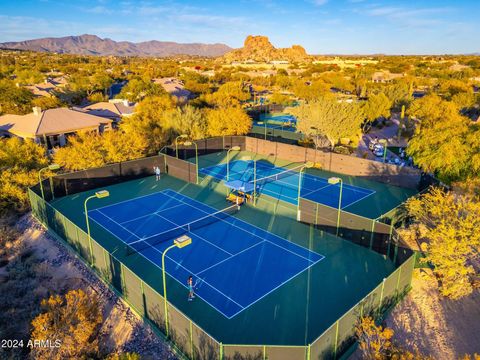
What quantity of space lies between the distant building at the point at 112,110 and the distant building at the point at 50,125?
3.13m

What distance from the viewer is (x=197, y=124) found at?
38375mm

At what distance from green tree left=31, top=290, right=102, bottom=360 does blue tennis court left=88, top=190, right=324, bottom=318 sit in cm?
406

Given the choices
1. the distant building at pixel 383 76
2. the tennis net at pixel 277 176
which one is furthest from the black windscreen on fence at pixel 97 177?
the distant building at pixel 383 76

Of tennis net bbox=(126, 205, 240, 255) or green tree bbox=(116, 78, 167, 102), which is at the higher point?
green tree bbox=(116, 78, 167, 102)

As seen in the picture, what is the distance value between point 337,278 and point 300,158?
20.2 m

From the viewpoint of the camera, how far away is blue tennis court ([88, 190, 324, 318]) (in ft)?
48.2

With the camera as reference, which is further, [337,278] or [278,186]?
[278,186]

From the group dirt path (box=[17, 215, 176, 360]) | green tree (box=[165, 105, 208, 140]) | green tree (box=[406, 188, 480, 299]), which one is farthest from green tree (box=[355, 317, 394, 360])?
green tree (box=[165, 105, 208, 140])

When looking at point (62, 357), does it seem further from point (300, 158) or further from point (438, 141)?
point (300, 158)

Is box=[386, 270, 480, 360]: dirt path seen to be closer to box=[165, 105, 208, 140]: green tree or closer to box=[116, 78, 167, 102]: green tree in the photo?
box=[165, 105, 208, 140]: green tree

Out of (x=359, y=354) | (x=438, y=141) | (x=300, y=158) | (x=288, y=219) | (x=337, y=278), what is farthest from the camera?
→ (x=300, y=158)

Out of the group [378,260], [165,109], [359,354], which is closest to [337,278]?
[378,260]

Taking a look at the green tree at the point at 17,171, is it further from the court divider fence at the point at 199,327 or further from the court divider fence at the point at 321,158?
the court divider fence at the point at 321,158

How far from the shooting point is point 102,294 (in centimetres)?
1444
